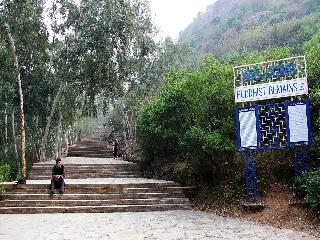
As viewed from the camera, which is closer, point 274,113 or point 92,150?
point 274,113

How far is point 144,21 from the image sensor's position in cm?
2509

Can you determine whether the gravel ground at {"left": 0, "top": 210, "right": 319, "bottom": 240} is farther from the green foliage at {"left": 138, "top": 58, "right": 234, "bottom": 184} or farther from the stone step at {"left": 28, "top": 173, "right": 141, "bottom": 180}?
the stone step at {"left": 28, "top": 173, "right": 141, "bottom": 180}

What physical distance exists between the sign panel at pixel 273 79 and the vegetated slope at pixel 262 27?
42075mm

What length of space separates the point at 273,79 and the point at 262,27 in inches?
2655

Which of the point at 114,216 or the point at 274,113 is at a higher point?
the point at 274,113

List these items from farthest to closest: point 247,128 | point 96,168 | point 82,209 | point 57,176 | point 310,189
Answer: point 96,168 → point 57,176 → point 82,209 → point 247,128 → point 310,189

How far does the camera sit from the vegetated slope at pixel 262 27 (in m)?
59.2

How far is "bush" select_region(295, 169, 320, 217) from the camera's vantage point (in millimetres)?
8008

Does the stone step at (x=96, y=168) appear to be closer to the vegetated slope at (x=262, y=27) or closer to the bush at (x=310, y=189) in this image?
the bush at (x=310, y=189)

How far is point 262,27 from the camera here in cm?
7338

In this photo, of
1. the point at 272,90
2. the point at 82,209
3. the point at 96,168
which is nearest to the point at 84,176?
the point at 96,168

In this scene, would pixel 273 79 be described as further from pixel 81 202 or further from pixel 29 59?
pixel 29 59

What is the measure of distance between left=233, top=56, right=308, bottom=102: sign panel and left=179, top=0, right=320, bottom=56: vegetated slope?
42.1 metres

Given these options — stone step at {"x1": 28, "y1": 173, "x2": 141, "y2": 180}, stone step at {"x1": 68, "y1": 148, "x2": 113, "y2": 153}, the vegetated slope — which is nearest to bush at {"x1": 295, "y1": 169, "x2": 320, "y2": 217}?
stone step at {"x1": 28, "y1": 173, "x2": 141, "y2": 180}
